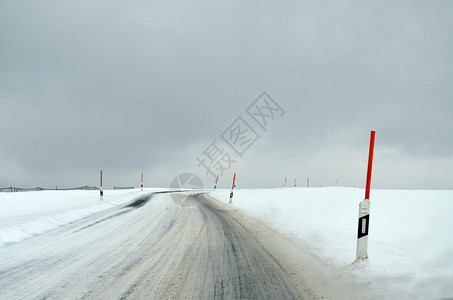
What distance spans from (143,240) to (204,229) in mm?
2152

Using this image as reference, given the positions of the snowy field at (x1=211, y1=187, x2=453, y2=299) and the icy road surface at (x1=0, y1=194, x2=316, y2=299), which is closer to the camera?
the icy road surface at (x1=0, y1=194, x2=316, y2=299)

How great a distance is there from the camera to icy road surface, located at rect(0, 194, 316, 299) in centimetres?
371

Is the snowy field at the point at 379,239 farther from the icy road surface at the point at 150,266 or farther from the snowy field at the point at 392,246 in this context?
the icy road surface at the point at 150,266

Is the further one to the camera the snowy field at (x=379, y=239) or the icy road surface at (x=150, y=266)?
the snowy field at (x=379, y=239)

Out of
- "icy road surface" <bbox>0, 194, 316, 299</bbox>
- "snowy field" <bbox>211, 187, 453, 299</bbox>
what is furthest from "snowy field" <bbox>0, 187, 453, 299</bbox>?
"icy road surface" <bbox>0, 194, 316, 299</bbox>

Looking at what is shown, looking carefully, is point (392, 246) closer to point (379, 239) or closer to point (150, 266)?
point (379, 239)

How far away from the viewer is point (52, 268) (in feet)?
15.2

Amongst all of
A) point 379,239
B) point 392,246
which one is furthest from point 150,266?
point 379,239

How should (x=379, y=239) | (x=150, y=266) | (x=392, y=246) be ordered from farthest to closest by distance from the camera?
(x=379, y=239) < (x=392, y=246) < (x=150, y=266)

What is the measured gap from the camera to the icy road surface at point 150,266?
3.71 metres

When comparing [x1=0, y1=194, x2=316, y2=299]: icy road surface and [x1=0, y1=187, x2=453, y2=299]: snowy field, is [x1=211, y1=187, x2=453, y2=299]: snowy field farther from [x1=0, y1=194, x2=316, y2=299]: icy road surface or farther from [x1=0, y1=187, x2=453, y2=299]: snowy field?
[x1=0, y1=194, x2=316, y2=299]: icy road surface

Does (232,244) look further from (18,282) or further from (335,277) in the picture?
(18,282)

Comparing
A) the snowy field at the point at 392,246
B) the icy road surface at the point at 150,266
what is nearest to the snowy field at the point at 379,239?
the snowy field at the point at 392,246

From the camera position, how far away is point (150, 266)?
474cm
